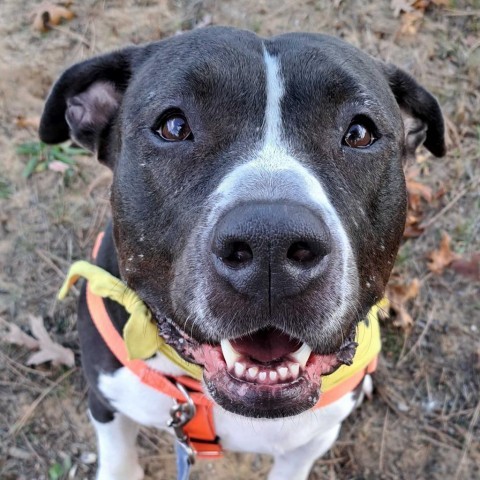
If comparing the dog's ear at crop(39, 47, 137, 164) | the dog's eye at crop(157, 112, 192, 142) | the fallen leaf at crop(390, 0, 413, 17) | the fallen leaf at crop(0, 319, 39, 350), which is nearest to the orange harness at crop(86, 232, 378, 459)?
the dog's ear at crop(39, 47, 137, 164)

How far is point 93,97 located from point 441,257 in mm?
2986

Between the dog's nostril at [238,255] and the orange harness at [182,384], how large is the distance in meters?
1.02

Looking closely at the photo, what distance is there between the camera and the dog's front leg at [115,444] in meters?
3.51

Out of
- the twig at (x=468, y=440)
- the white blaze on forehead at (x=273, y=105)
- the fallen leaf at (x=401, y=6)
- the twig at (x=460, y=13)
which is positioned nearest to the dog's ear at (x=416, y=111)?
the white blaze on forehead at (x=273, y=105)

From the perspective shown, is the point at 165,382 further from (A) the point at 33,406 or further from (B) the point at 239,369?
(A) the point at 33,406

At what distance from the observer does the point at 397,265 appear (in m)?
4.89

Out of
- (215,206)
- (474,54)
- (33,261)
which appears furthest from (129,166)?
(474,54)

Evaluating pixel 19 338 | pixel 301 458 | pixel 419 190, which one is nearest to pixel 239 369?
pixel 301 458

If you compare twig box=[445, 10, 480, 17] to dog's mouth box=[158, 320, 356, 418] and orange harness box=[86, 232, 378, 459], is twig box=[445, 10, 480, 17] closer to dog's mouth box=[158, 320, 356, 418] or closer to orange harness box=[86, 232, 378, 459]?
orange harness box=[86, 232, 378, 459]

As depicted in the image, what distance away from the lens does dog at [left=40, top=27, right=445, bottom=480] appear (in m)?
2.06

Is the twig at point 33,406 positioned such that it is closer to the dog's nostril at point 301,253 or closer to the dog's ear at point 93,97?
the dog's ear at point 93,97

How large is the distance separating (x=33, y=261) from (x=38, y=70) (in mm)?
1648

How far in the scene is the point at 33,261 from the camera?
4.73 metres

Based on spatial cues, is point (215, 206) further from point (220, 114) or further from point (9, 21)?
point (9, 21)
